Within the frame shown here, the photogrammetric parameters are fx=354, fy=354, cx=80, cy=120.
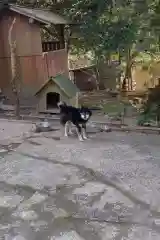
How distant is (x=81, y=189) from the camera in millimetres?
4855

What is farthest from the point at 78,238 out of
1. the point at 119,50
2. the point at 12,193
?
the point at 119,50

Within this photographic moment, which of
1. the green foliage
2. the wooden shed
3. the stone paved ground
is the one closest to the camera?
the stone paved ground

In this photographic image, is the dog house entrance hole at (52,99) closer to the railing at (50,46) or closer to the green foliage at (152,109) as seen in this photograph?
the railing at (50,46)

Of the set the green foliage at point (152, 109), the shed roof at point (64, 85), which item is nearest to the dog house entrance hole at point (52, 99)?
the shed roof at point (64, 85)

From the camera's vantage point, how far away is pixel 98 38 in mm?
12656

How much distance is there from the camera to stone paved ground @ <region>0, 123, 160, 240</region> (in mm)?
3836

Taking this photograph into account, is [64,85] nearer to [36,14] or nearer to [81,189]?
[36,14]

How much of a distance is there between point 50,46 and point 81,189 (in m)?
8.27

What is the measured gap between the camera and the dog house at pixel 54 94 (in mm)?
9565

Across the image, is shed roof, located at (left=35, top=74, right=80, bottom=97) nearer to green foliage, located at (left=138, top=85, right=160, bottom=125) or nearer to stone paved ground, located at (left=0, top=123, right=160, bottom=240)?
green foliage, located at (left=138, top=85, right=160, bottom=125)

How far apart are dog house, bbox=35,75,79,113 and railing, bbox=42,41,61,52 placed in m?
2.25

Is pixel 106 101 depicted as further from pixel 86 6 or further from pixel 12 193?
pixel 12 193

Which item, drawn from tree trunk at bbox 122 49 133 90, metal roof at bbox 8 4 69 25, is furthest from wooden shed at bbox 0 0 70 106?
tree trunk at bbox 122 49 133 90

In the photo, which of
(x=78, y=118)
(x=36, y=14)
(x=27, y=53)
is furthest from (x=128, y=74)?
(x=78, y=118)
